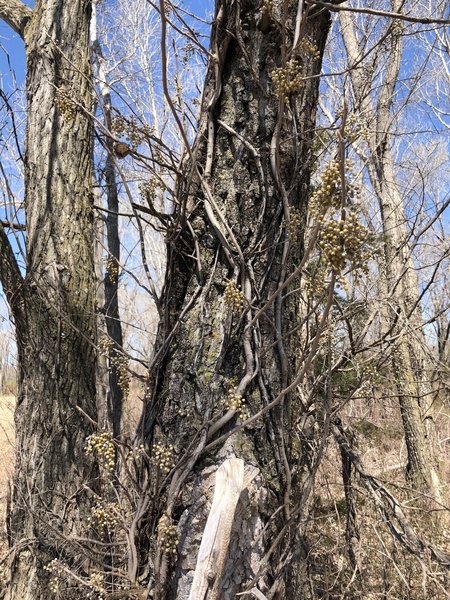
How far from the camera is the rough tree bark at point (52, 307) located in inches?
101

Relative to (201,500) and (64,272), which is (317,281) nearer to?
(201,500)

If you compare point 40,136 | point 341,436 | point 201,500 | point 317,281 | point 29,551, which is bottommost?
point 29,551

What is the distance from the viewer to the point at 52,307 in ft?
8.61

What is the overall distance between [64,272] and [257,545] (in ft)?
6.45

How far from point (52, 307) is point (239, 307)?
4.82 ft

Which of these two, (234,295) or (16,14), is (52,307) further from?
(16,14)

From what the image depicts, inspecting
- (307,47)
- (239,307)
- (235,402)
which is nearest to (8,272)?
(239,307)

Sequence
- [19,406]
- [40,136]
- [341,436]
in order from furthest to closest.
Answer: [40,136], [19,406], [341,436]

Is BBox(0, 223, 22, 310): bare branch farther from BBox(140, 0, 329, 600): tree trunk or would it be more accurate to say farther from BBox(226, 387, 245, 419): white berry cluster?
BBox(226, 387, 245, 419): white berry cluster

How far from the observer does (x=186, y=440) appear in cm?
156

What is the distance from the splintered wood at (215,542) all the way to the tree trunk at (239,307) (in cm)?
9

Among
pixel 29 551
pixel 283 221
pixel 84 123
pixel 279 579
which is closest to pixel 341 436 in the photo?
pixel 279 579

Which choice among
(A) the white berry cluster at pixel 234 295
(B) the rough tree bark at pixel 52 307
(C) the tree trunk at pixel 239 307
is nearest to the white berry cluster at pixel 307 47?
(C) the tree trunk at pixel 239 307

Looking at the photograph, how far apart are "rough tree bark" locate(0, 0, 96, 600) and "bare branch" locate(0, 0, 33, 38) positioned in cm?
10
